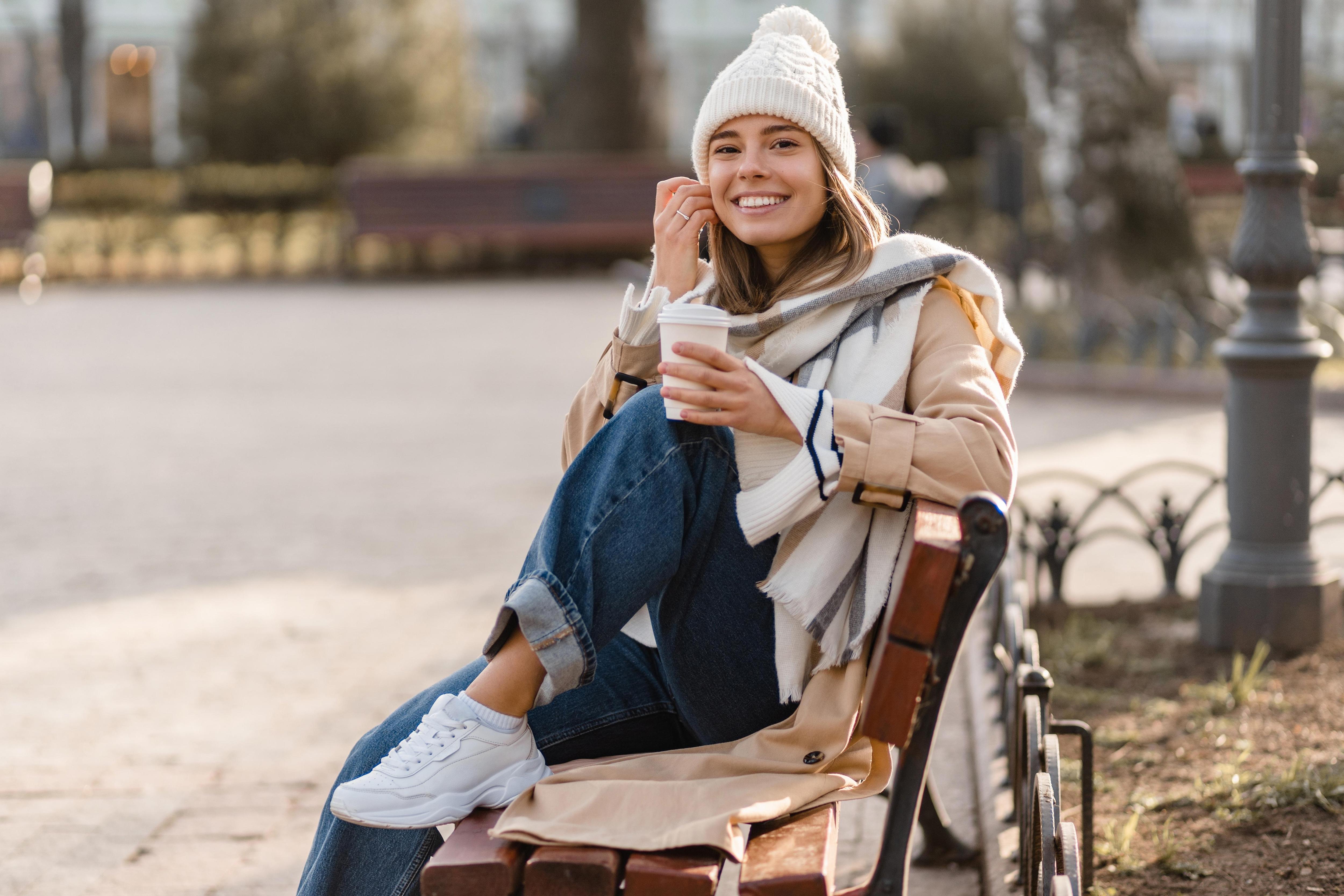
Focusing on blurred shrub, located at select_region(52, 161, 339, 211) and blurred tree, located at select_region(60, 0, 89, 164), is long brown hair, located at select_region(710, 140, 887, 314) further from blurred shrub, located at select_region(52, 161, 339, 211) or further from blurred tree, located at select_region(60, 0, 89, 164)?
blurred tree, located at select_region(60, 0, 89, 164)

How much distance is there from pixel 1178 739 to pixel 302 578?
131 inches

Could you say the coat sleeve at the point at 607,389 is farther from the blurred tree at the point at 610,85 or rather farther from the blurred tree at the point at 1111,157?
the blurred tree at the point at 610,85

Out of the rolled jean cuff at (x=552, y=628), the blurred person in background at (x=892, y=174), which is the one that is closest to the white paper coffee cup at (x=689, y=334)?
the rolled jean cuff at (x=552, y=628)

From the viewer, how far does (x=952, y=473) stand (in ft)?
7.38

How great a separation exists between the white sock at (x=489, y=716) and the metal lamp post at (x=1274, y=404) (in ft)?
8.81

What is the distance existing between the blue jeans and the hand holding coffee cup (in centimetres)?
7

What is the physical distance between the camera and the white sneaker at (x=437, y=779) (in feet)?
7.59

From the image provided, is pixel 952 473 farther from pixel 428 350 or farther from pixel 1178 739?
pixel 428 350

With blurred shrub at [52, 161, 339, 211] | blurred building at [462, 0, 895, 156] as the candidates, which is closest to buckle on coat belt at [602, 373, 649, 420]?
blurred shrub at [52, 161, 339, 211]

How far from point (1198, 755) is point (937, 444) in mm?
1698

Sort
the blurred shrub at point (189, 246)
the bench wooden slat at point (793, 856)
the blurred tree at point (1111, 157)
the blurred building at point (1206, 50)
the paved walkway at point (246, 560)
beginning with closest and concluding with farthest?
the bench wooden slat at point (793, 856)
the paved walkway at point (246, 560)
the blurred tree at point (1111, 157)
the blurred shrub at point (189, 246)
the blurred building at point (1206, 50)

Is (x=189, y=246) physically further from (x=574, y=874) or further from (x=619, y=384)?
(x=574, y=874)

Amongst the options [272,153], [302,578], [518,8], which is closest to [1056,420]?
[302,578]

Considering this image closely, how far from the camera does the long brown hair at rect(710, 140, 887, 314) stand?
8.43ft
